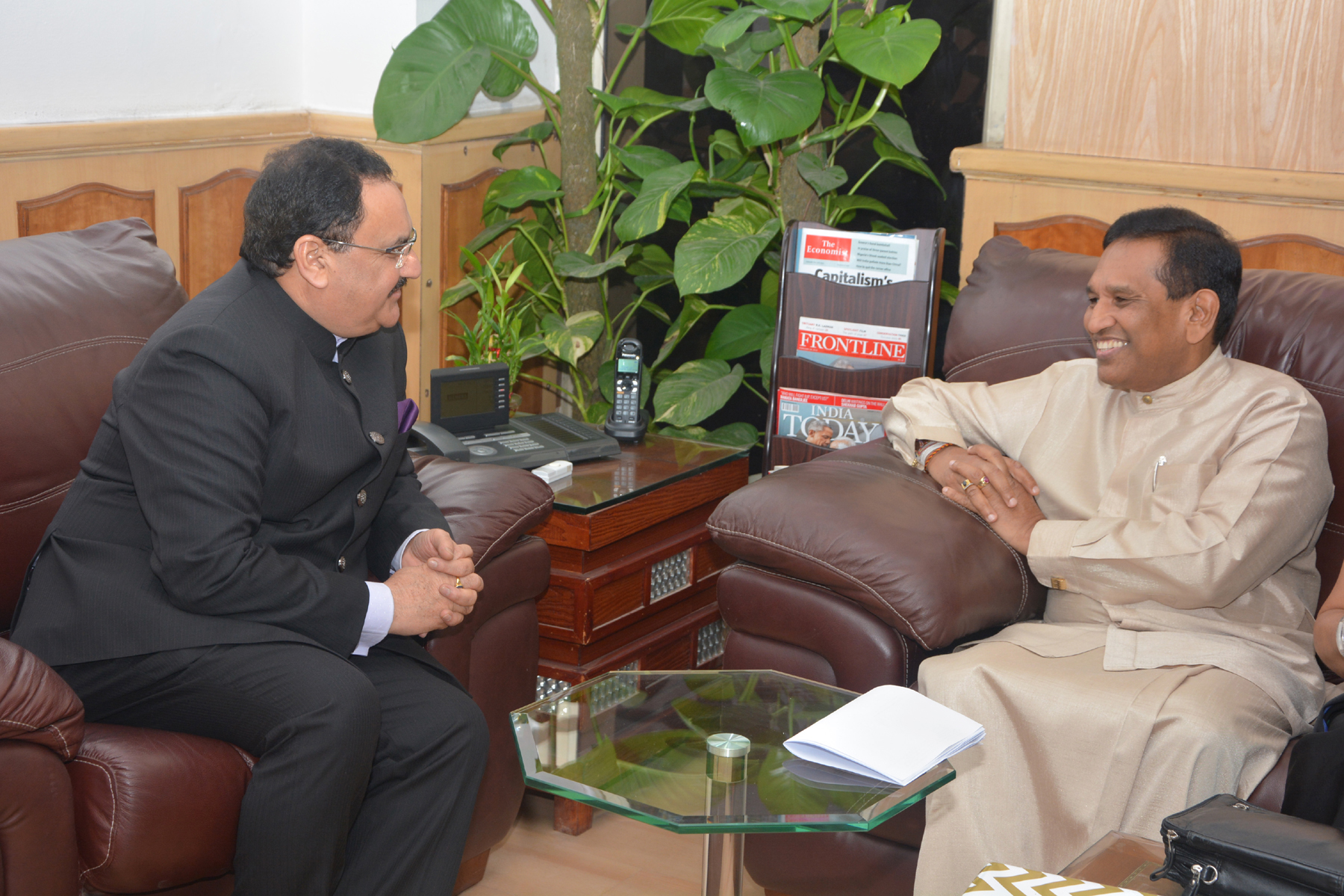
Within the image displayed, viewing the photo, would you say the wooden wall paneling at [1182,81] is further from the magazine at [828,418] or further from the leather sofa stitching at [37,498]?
the leather sofa stitching at [37,498]

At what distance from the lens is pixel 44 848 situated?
1.46 metres

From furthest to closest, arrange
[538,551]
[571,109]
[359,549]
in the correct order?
1. [571,109]
2. [538,551]
3. [359,549]

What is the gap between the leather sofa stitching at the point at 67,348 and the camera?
1.89m

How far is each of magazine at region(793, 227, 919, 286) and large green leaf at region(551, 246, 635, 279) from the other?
1.73 ft

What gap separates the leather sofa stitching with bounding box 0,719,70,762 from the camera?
1.42m

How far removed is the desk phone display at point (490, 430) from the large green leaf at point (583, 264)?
0.51 m

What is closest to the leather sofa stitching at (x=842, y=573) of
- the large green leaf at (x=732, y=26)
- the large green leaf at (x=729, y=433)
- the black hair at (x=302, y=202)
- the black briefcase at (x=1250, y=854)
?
the black briefcase at (x=1250, y=854)

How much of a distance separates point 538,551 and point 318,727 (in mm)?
628

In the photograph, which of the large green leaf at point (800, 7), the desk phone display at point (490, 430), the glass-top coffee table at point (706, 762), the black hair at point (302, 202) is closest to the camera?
the glass-top coffee table at point (706, 762)

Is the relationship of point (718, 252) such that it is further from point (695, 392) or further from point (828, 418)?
point (828, 418)

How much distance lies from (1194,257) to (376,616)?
4.63 ft

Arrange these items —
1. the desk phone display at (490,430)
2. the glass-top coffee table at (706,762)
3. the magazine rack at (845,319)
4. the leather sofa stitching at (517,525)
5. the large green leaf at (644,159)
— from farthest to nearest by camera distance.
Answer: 1. the large green leaf at (644,159)
2. the magazine rack at (845,319)
3. the desk phone display at (490,430)
4. the leather sofa stitching at (517,525)
5. the glass-top coffee table at (706,762)

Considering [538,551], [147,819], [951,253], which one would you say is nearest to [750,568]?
[538,551]

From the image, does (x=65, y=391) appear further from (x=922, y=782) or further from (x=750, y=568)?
(x=922, y=782)
